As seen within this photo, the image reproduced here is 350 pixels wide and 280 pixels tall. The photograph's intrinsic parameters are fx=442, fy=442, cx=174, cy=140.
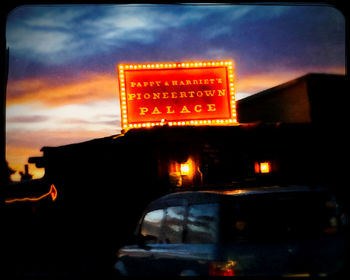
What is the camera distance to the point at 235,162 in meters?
16.5

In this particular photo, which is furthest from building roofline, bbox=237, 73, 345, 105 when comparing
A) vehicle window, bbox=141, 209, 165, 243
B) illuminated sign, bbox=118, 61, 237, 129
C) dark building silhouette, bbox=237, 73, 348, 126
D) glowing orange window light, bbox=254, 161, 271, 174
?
vehicle window, bbox=141, 209, 165, 243

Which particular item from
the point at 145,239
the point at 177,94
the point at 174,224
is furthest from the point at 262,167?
the point at 174,224

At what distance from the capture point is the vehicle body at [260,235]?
15.6 ft

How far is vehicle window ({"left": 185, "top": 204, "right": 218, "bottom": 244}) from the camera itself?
519 centimetres

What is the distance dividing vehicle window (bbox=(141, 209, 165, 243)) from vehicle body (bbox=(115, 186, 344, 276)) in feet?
2.80

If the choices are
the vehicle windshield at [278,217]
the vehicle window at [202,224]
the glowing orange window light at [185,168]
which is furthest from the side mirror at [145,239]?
the glowing orange window light at [185,168]

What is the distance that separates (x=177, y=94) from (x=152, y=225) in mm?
11550

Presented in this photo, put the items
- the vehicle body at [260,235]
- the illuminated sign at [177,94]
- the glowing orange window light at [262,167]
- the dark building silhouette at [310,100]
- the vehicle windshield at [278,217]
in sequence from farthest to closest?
the dark building silhouette at [310,100] → the illuminated sign at [177,94] → the glowing orange window light at [262,167] → the vehicle windshield at [278,217] → the vehicle body at [260,235]

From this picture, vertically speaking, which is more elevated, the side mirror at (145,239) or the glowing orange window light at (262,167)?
the glowing orange window light at (262,167)

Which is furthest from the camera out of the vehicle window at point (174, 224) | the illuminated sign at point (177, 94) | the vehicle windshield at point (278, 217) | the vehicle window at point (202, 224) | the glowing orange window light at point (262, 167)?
the illuminated sign at point (177, 94)

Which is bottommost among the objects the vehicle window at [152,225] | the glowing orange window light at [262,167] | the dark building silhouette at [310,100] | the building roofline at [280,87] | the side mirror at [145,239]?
the side mirror at [145,239]

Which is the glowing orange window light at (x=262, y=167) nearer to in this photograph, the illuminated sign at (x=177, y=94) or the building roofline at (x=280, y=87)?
the illuminated sign at (x=177, y=94)

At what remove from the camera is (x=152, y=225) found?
7113 millimetres

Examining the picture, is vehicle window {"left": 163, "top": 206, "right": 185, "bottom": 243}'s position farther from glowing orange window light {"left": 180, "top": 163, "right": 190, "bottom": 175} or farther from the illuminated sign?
the illuminated sign
